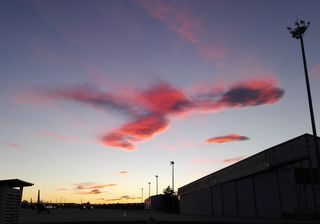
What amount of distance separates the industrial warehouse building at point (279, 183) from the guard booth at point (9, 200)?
32.5m

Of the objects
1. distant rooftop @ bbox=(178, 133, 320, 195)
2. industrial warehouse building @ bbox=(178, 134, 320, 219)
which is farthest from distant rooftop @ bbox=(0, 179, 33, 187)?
distant rooftop @ bbox=(178, 133, 320, 195)

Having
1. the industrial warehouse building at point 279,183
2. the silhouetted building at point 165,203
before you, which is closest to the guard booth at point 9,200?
the industrial warehouse building at point 279,183

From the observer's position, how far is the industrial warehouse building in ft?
145

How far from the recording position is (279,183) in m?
45.8

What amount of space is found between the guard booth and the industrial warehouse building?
3253 cm

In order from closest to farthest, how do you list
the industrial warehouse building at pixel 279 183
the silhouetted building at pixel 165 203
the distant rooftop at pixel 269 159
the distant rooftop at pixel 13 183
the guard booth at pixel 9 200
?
the guard booth at pixel 9 200
the distant rooftop at pixel 13 183
the industrial warehouse building at pixel 279 183
the distant rooftop at pixel 269 159
the silhouetted building at pixel 165 203

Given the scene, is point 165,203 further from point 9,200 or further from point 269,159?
point 9,200

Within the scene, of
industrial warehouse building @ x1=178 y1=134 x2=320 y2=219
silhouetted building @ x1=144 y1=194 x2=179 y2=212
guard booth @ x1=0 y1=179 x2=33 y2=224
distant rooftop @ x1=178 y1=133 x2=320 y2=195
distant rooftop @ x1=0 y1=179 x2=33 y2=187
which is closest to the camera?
guard booth @ x1=0 y1=179 x2=33 y2=224

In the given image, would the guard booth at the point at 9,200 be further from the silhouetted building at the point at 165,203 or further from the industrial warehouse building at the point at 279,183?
the silhouetted building at the point at 165,203

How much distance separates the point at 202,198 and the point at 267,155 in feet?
115

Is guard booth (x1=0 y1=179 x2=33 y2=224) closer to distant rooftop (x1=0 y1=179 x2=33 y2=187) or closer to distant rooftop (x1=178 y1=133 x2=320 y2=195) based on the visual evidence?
distant rooftop (x1=0 y1=179 x2=33 y2=187)

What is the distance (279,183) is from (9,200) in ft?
116

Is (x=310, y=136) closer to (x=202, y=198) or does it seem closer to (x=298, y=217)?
(x=298, y=217)

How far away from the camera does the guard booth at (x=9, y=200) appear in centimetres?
1772
